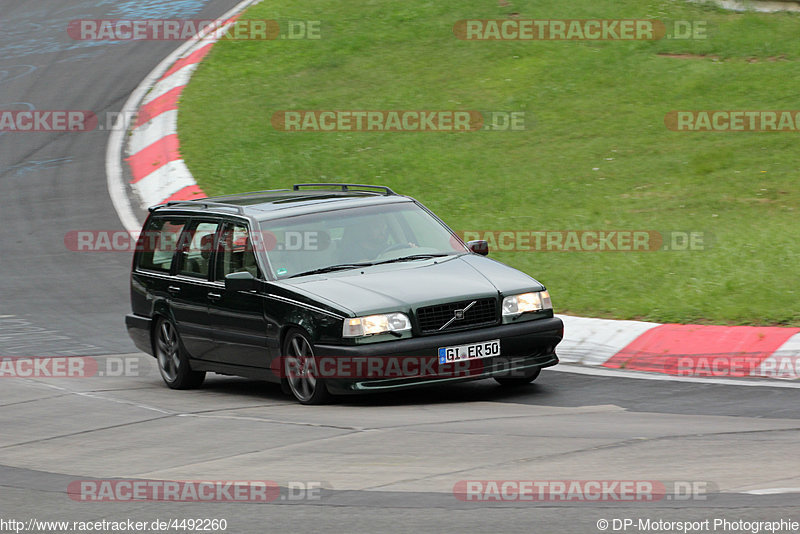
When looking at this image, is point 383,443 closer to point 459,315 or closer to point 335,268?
point 459,315

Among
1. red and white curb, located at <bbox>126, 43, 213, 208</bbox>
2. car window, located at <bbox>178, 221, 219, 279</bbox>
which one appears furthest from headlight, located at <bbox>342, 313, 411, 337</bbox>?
red and white curb, located at <bbox>126, 43, 213, 208</bbox>

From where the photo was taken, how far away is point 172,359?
10.7 m

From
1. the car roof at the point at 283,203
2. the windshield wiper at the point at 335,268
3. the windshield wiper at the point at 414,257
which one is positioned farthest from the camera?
the car roof at the point at 283,203

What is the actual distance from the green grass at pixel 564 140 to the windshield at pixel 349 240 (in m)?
2.03

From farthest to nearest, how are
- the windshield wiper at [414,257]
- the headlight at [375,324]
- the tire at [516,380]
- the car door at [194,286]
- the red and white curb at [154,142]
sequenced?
the red and white curb at [154,142]
the car door at [194,286]
the windshield wiper at [414,257]
the tire at [516,380]
the headlight at [375,324]

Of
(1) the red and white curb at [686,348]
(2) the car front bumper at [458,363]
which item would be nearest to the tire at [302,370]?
(2) the car front bumper at [458,363]

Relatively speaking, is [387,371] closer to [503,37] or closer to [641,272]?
[641,272]

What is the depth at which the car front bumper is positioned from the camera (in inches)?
340

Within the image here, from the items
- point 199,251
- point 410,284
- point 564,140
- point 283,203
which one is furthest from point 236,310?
point 564,140

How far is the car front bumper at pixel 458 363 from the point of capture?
340 inches

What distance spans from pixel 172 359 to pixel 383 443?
3769 millimetres

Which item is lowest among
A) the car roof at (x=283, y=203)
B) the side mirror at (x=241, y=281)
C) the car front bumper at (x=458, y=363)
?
the car front bumper at (x=458, y=363)

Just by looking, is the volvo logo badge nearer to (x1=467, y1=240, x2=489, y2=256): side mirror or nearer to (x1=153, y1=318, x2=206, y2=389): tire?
(x1=467, y1=240, x2=489, y2=256): side mirror

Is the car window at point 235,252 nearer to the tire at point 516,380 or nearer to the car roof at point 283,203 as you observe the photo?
the car roof at point 283,203
